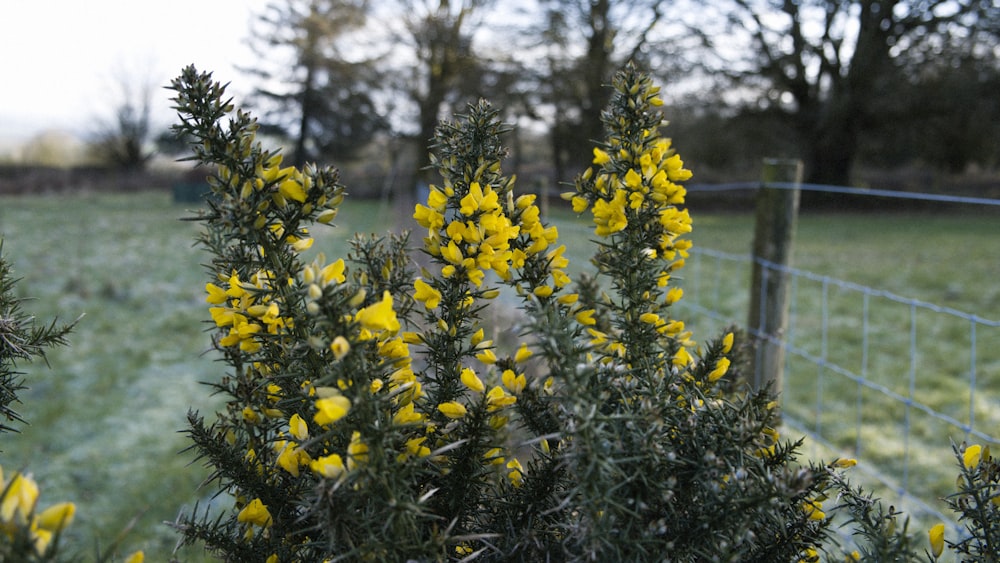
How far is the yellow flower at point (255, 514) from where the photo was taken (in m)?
0.87

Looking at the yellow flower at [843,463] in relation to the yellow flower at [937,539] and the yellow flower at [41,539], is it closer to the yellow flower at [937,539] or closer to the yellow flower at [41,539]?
the yellow flower at [937,539]

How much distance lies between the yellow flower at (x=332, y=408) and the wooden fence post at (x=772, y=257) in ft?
7.97

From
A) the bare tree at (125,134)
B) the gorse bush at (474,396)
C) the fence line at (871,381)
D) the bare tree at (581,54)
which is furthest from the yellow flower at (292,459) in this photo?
the bare tree at (125,134)

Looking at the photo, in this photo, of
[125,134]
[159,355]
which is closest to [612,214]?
[159,355]

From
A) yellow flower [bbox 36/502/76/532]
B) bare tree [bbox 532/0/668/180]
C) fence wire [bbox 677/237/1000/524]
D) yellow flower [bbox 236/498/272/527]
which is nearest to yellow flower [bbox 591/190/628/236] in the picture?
yellow flower [bbox 236/498/272/527]

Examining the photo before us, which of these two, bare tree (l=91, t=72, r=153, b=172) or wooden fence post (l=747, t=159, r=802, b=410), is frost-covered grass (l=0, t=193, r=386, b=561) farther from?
bare tree (l=91, t=72, r=153, b=172)

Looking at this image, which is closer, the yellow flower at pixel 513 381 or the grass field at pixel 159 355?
the yellow flower at pixel 513 381

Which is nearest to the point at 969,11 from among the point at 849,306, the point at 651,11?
the point at 651,11

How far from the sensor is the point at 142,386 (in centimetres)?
501

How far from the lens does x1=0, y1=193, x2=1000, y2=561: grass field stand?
Answer: 3.45 m

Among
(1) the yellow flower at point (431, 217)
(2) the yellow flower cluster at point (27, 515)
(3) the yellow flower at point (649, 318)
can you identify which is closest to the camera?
(2) the yellow flower cluster at point (27, 515)

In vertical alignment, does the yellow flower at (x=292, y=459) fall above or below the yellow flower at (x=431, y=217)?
below

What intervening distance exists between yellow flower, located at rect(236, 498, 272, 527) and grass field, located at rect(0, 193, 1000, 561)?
0.15 meters

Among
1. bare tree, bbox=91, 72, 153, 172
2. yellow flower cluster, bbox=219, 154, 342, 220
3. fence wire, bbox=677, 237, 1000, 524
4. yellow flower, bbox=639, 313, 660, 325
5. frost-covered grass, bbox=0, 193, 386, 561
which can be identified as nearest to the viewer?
yellow flower cluster, bbox=219, 154, 342, 220
